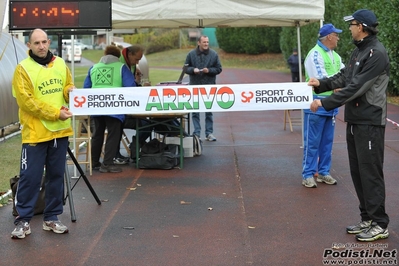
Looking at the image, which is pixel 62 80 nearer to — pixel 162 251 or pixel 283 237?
pixel 162 251

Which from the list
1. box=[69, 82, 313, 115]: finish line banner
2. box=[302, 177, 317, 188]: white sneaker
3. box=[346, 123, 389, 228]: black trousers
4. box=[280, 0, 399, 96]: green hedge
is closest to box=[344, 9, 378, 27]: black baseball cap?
box=[346, 123, 389, 228]: black trousers

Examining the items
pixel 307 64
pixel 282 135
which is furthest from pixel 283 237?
pixel 282 135

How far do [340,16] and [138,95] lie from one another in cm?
2097

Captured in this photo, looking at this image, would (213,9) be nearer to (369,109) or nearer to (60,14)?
(60,14)

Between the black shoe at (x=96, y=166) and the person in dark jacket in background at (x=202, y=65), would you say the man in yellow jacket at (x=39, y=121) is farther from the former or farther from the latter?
the person in dark jacket in background at (x=202, y=65)

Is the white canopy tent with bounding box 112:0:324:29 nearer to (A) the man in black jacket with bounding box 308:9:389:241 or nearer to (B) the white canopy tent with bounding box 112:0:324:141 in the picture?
(B) the white canopy tent with bounding box 112:0:324:141

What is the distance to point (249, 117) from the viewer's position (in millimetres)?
18359

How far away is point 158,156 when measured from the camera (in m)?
10.4

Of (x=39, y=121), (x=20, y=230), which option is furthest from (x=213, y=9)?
(x=20, y=230)

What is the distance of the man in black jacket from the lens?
6168 mm

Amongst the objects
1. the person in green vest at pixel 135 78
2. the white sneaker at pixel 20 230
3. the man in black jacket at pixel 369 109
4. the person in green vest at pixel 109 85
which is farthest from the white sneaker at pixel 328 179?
the white sneaker at pixel 20 230

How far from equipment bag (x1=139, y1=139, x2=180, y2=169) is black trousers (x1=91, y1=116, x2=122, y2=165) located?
1.83 feet

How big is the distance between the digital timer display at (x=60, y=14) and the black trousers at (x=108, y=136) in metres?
1.70

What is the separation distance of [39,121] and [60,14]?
264 cm
